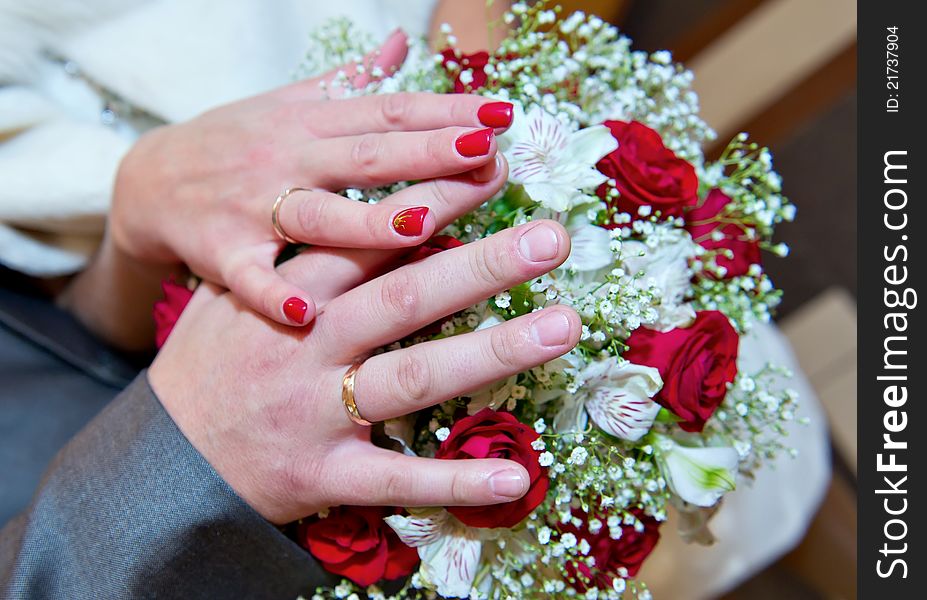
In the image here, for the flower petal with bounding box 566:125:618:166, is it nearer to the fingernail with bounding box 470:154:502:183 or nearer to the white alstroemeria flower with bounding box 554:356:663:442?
the fingernail with bounding box 470:154:502:183

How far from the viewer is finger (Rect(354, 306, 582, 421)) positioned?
20.9 inches

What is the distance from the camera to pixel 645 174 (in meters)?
0.62

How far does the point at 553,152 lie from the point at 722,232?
0.70ft

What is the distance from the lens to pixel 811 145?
215cm

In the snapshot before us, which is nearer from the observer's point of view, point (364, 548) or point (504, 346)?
point (504, 346)

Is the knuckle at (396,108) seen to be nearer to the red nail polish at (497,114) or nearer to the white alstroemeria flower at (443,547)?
the red nail polish at (497,114)

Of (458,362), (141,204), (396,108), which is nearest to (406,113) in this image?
(396,108)

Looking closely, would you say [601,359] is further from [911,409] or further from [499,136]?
[911,409]

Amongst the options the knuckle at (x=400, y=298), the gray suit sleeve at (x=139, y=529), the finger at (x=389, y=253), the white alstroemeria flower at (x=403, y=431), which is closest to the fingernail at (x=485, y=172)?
the finger at (x=389, y=253)

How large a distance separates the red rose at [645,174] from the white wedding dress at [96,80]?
0.91ft

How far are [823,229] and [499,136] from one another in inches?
A: 70.7

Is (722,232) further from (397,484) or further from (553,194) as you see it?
(397,484)

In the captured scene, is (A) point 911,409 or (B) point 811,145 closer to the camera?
(A) point 911,409

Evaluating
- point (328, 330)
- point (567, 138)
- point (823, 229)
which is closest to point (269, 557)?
point (328, 330)
